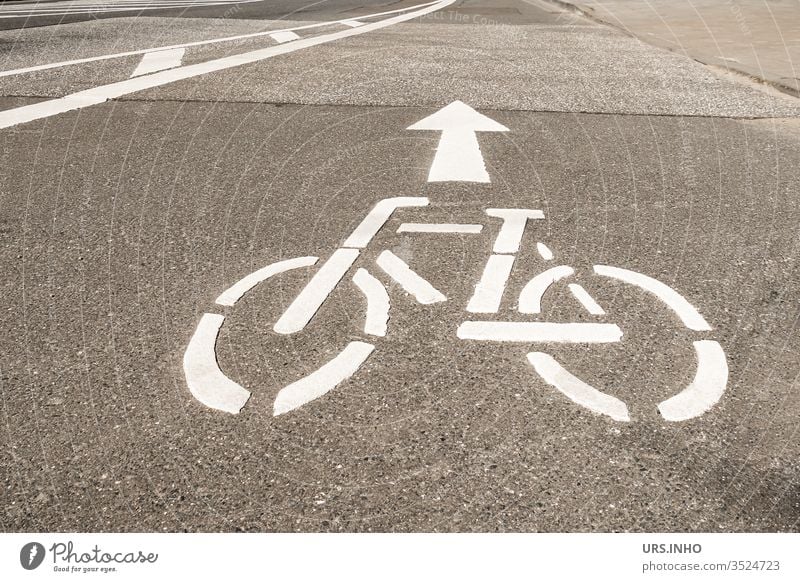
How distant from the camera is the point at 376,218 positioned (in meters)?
4.68

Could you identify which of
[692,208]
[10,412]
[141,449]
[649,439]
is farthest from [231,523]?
[692,208]

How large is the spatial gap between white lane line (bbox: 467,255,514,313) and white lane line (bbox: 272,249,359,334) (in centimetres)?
67

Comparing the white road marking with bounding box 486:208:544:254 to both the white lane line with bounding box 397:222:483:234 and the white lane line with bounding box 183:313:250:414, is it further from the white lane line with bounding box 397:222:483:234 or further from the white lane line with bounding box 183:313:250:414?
the white lane line with bounding box 183:313:250:414

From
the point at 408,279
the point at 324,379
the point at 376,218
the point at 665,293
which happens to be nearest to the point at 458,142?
the point at 376,218

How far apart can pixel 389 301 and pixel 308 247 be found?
0.80 m

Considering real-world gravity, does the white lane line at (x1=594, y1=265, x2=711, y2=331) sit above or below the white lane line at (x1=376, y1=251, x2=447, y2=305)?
below

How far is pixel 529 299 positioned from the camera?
3.64m

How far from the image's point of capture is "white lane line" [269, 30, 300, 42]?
12.0 metres

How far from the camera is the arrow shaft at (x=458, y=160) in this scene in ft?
17.9

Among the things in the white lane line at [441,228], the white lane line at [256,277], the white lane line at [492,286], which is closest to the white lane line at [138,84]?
Result: the white lane line at [256,277]

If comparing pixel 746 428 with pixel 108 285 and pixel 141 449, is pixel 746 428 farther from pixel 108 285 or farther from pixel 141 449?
pixel 108 285

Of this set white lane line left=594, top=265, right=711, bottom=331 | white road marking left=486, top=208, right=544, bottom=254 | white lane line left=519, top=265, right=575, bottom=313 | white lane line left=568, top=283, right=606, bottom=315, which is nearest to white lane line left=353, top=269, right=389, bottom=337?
white lane line left=519, top=265, right=575, bottom=313

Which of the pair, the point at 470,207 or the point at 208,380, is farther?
the point at 470,207

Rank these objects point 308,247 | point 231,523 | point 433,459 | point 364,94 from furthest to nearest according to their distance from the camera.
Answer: point 364,94 < point 308,247 < point 433,459 < point 231,523
